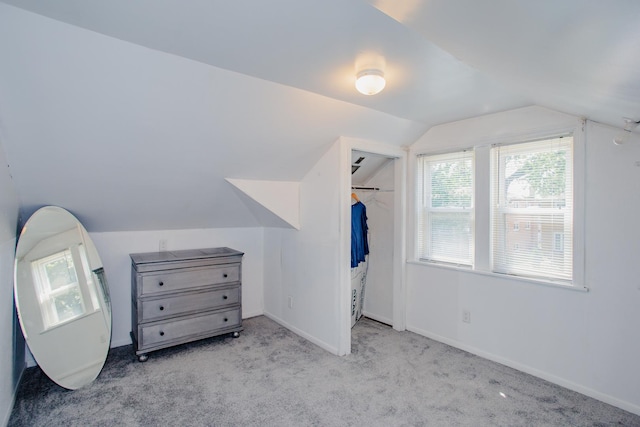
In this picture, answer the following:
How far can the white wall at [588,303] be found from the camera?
84.7 inches

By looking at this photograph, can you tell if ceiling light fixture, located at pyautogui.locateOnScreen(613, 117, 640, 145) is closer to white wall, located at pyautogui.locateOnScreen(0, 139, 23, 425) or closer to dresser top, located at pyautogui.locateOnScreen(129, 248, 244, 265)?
dresser top, located at pyautogui.locateOnScreen(129, 248, 244, 265)

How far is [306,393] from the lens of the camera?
2.31 m

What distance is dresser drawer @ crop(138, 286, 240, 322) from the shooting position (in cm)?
282

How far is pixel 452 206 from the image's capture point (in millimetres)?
3186

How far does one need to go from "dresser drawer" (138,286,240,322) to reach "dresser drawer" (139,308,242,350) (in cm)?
7

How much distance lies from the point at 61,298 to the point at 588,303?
12.9 ft

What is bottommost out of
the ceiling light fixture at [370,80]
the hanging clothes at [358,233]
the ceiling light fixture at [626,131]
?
the hanging clothes at [358,233]

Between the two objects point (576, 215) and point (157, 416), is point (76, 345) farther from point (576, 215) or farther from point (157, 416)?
point (576, 215)

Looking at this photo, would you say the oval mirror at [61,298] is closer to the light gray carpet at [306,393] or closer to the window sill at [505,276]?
the light gray carpet at [306,393]

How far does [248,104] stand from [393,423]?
2277 millimetres

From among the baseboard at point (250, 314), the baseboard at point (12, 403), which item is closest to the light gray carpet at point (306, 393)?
the baseboard at point (12, 403)

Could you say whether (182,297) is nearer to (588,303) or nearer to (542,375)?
(542,375)

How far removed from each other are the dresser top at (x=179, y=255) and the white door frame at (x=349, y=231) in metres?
1.14

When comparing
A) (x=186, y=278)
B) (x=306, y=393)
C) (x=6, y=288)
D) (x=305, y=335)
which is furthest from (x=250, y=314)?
(x=6, y=288)
